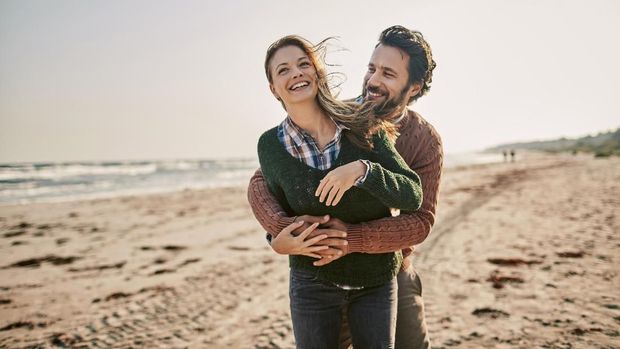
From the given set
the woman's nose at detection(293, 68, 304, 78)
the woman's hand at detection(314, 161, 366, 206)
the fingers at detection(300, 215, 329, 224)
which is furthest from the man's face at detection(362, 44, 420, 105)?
the fingers at detection(300, 215, 329, 224)

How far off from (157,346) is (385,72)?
392 cm

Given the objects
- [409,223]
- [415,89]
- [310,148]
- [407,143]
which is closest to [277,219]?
[310,148]

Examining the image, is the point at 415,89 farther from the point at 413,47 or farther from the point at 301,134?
the point at 301,134

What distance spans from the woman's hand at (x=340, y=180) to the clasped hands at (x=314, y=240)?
17 centimetres

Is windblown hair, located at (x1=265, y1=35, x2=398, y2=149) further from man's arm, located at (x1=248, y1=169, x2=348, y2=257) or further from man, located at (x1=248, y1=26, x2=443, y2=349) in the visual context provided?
man's arm, located at (x1=248, y1=169, x2=348, y2=257)

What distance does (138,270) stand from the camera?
6902 millimetres

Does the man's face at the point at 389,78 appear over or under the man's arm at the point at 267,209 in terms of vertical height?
over

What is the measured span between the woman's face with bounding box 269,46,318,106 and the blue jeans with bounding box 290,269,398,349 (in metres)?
0.99

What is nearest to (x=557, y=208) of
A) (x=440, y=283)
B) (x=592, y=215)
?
(x=592, y=215)

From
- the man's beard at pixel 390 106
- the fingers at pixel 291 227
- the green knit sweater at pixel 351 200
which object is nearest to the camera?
the fingers at pixel 291 227

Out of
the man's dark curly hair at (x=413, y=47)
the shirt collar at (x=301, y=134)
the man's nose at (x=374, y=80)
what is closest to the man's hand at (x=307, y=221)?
the shirt collar at (x=301, y=134)

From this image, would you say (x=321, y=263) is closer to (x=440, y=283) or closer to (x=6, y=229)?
(x=440, y=283)

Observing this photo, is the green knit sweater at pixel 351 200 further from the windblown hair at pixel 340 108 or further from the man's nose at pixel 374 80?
the man's nose at pixel 374 80

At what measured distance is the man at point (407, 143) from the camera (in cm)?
212
